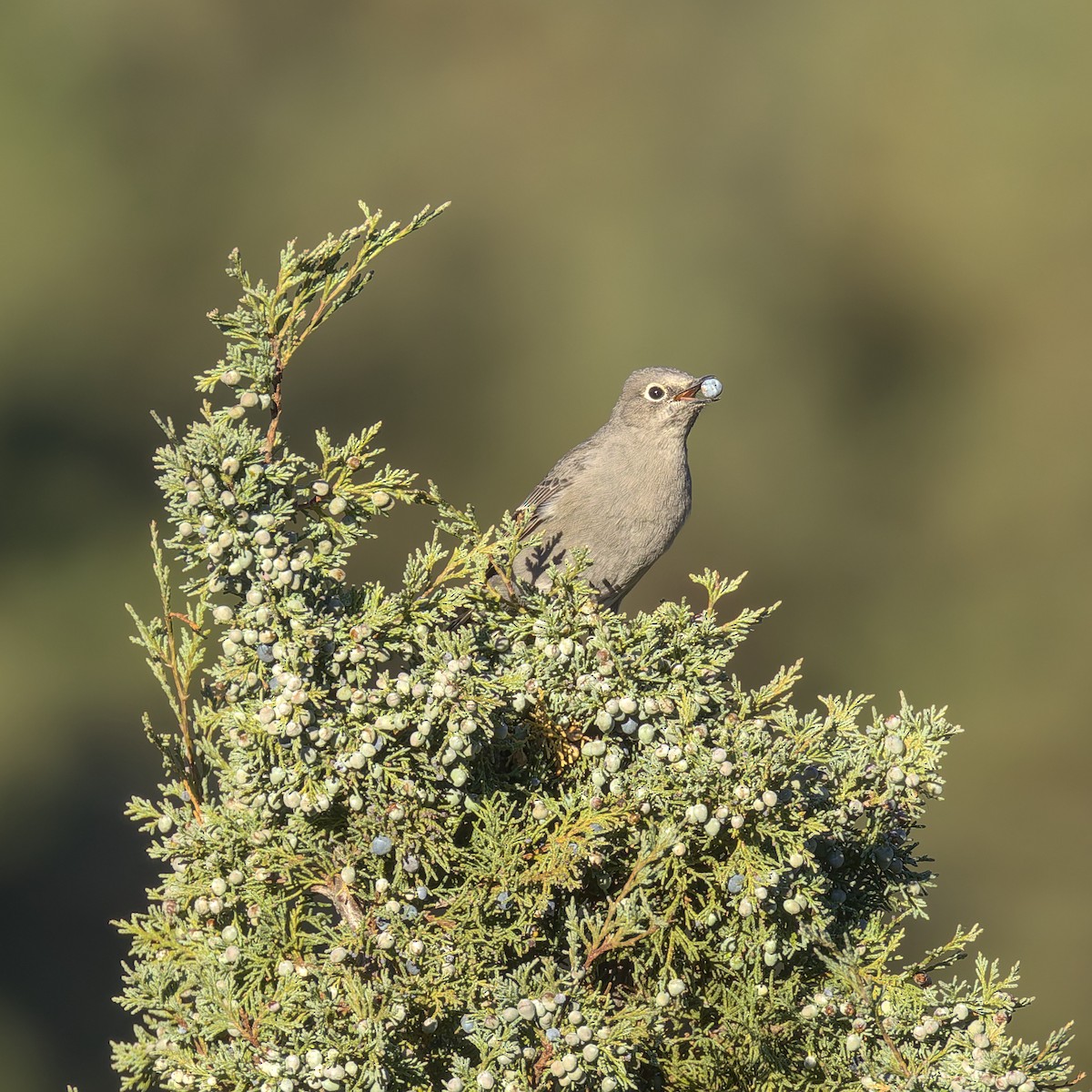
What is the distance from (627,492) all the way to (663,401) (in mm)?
347

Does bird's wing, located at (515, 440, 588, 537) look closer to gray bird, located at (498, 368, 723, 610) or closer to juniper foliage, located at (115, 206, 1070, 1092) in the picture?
gray bird, located at (498, 368, 723, 610)

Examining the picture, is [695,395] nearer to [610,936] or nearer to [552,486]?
[552,486]

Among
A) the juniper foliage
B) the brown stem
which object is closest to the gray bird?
the juniper foliage

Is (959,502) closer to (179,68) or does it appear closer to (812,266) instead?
(812,266)

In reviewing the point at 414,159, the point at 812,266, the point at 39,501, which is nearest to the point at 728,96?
the point at 812,266

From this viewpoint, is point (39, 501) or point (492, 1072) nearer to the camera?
point (492, 1072)

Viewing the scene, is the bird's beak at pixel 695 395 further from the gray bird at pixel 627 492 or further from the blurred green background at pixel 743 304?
the blurred green background at pixel 743 304

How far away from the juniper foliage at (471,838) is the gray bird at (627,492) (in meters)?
1.66

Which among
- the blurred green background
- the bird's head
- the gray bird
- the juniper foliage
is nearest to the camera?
the juniper foliage

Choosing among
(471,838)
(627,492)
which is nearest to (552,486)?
(627,492)

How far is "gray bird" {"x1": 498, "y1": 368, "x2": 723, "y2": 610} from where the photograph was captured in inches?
167

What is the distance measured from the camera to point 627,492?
4.30 meters

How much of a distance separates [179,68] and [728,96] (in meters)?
4.89

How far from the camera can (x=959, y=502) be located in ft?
34.9
